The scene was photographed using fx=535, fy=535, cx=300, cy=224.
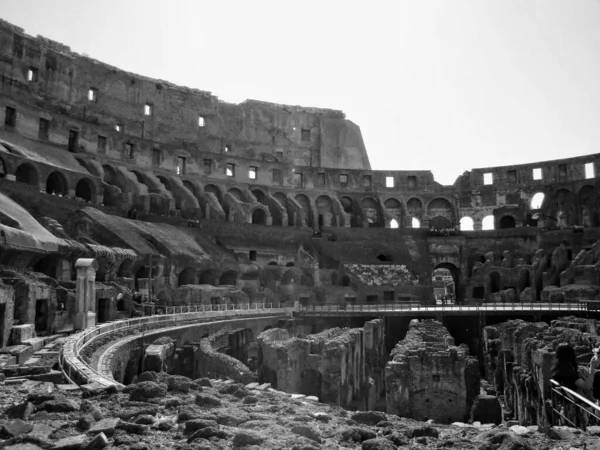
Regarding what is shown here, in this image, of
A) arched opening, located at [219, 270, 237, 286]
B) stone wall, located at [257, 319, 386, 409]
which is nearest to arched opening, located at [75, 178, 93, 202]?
arched opening, located at [219, 270, 237, 286]

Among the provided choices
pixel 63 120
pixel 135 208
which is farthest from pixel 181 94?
pixel 135 208

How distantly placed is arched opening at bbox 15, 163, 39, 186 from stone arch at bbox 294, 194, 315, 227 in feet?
101

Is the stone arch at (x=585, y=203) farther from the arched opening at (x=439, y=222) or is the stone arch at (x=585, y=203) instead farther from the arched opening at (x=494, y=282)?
the arched opening at (x=439, y=222)

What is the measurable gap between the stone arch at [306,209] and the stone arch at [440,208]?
1635 centimetres

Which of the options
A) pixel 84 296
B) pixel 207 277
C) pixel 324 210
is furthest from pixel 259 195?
pixel 84 296

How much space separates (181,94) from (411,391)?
213ft

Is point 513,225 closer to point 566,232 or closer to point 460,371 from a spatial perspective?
point 566,232

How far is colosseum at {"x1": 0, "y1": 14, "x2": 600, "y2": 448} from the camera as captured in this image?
618 inches

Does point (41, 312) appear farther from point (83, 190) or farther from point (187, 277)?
point (83, 190)

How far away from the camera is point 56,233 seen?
104 ft

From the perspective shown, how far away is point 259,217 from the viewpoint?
2571 inches

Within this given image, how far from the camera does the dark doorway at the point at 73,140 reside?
2218 inches

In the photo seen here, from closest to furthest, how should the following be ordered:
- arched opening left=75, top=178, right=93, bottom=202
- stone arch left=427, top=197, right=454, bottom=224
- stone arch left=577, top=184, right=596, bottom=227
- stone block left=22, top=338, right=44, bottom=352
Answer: stone block left=22, top=338, right=44, bottom=352 < arched opening left=75, top=178, right=93, bottom=202 < stone arch left=577, top=184, right=596, bottom=227 < stone arch left=427, top=197, right=454, bottom=224

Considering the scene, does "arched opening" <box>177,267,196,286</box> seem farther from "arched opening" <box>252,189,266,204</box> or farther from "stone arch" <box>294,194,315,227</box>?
"arched opening" <box>252,189,266,204</box>
